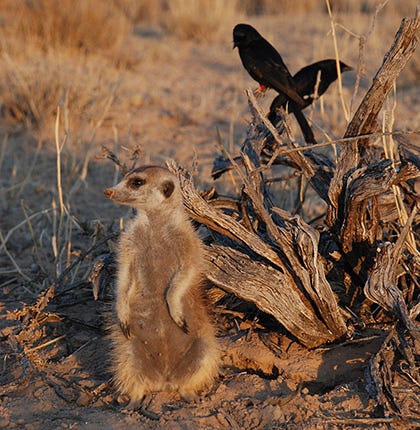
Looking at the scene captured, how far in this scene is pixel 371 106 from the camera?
334 cm

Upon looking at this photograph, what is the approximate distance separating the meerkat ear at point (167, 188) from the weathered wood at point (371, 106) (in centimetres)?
77

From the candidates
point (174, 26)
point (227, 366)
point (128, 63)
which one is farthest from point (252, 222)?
point (174, 26)

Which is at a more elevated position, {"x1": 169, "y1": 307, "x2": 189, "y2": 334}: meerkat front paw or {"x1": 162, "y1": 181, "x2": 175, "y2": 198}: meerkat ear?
{"x1": 162, "y1": 181, "x2": 175, "y2": 198}: meerkat ear

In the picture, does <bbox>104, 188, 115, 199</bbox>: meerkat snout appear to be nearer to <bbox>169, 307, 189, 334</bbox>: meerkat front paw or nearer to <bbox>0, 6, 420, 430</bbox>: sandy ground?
<bbox>0, 6, 420, 430</bbox>: sandy ground

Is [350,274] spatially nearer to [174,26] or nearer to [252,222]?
[252,222]

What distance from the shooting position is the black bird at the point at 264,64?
4434mm

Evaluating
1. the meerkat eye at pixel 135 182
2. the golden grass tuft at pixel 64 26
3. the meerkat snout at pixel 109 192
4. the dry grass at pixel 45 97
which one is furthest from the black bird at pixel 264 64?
the golden grass tuft at pixel 64 26

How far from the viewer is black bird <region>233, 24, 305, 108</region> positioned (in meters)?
4.43

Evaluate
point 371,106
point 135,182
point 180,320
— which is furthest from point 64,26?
point 180,320

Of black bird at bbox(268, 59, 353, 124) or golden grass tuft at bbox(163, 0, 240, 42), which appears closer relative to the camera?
black bird at bbox(268, 59, 353, 124)

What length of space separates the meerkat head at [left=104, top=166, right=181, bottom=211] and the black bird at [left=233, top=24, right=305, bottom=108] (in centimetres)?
142

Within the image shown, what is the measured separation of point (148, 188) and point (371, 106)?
1065 mm

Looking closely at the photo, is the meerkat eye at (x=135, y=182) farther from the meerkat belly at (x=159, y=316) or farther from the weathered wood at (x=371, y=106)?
the weathered wood at (x=371, y=106)

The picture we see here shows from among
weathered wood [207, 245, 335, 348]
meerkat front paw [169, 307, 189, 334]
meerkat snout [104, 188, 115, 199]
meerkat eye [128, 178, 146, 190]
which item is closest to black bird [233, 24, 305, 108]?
weathered wood [207, 245, 335, 348]
